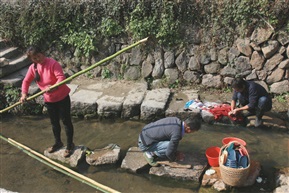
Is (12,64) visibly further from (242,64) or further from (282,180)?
(282,180)

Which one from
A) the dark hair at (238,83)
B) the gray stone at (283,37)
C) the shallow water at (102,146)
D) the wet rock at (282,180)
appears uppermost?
the gray stone at (283,37)

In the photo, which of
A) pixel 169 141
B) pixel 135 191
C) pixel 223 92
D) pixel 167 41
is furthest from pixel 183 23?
pixel 135 191

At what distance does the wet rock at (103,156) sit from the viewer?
5648mm

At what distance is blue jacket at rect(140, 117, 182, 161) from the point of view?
196 inches

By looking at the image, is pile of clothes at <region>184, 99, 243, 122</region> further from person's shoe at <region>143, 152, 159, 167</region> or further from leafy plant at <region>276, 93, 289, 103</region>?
person's shoe at <region>143, 152, 159, 167</region>

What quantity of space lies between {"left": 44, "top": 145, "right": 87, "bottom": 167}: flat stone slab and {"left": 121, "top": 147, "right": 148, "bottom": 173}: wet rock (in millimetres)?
846

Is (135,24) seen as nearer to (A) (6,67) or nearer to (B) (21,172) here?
(A) (6,67)

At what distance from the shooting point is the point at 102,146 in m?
6.35

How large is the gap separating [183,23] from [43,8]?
4.04 meters

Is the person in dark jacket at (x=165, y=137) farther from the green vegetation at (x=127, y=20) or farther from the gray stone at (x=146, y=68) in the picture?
the green vegetation at (x=127, y=20)

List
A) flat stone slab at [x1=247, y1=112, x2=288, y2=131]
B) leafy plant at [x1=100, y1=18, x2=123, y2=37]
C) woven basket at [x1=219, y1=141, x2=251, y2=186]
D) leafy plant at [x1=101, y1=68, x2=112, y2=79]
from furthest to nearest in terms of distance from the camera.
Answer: leafy plant at [x1=101, y1=68, x2=112, y2=79] < leafy plant at [x1=100, y1=18, x2=123, y2=37] < flat stone slab at [x1=247, y1=112, x2=288, y2=131] < woven basket at [x1=219, y1=141, x2=251, y2=186]

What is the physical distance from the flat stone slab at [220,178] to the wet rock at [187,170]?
0.49 feet

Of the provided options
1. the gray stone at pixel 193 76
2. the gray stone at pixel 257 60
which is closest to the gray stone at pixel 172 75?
the gray stone at pixel 193 76

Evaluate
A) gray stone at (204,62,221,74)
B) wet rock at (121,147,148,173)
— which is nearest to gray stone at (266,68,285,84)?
gray stone at (204,62,221,74)
